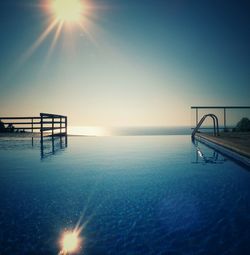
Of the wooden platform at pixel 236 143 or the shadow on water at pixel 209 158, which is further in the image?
the shadow on water at pixel 209 158

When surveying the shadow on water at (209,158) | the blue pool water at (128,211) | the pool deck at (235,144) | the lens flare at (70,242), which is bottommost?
the lens flare at (70,242)

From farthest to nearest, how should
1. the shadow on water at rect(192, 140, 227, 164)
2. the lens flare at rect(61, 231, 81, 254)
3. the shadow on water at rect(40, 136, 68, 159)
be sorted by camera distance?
1. the shadow on water at rect(40, 136, 68, 159)
2. the shadow on water at rect(192, 140, 227, 164)
3. the lens flare at rect(61, 231, 81, 254)

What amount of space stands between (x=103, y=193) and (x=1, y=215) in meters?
1.18

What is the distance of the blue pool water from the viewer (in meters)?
1.61

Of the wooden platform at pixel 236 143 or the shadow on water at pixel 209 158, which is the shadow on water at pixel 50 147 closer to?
the shadow on water at pixel 209 158

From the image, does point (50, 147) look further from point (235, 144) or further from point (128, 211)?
point (128, 211)

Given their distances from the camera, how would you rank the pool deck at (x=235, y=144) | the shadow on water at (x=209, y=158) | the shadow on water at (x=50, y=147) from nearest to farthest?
the pool deck at (x=235, y=144)
the shadow on water at (x=209, y=158)
the shadow on water at (x=50, y=147)

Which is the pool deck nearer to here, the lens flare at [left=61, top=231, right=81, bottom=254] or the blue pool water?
the blue pool water

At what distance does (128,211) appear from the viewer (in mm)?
2250

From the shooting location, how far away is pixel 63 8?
11.3m

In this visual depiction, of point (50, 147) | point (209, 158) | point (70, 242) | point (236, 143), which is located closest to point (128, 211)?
point (70, 242)

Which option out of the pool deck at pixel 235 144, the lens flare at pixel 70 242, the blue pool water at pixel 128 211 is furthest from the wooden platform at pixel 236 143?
the lens flare at pixel 70 242

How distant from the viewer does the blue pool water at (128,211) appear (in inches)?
63.2

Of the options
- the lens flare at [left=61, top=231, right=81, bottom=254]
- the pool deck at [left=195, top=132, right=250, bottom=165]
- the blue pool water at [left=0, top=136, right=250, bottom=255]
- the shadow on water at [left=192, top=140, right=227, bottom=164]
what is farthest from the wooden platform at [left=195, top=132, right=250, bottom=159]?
the lens flare at [left=61, top=231, right=81, bottom=254]
